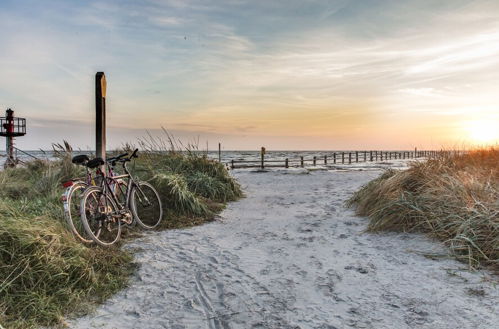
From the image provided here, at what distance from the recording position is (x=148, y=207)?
20.6 feet

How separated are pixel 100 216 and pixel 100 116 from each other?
8.32 ft

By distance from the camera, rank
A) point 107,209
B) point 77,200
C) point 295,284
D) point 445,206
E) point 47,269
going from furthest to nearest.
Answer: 1. point 77,200
2. point 445,206
3. point 107,209
4. point 295,284
5. point 47,269

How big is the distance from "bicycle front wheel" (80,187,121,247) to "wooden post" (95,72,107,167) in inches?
65.8

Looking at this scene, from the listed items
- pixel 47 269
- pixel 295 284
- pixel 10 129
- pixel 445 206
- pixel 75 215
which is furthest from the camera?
pixel 10 129

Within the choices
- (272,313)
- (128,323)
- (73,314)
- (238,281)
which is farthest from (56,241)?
(272,313)

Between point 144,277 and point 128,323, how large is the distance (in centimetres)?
92

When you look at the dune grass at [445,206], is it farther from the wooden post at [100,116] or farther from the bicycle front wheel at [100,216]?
the wooden post at [100,116]

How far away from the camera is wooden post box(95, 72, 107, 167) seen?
6.27 metres

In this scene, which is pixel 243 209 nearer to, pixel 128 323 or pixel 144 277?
pixel 144 277

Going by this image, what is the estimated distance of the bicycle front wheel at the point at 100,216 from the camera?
14.4ft

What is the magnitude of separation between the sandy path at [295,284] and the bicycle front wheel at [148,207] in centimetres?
57

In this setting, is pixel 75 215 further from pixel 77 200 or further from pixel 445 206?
pixel 445 206

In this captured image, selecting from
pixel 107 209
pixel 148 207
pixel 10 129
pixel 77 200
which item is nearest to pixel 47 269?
pixel 107 209

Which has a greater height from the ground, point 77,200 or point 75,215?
point 77,200
